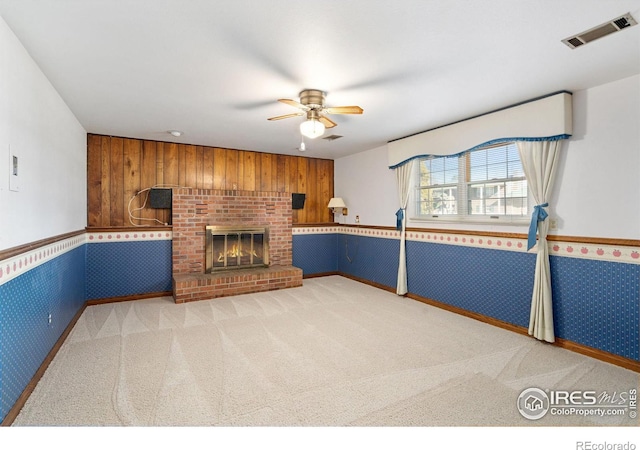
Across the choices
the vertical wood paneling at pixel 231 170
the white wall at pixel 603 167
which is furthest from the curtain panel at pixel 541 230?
the vertical wood paneling at pixel 231 170

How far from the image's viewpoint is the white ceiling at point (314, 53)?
174 cm

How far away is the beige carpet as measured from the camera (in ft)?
6.39

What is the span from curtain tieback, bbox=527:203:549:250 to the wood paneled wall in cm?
389

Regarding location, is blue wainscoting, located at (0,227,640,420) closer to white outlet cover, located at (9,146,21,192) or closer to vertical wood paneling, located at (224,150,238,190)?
white outlet cover, located at (9,146,21,192)

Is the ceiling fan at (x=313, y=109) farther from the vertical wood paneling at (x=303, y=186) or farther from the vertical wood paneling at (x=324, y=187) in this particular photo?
the vertical wood paneling at (x=324, y=187)

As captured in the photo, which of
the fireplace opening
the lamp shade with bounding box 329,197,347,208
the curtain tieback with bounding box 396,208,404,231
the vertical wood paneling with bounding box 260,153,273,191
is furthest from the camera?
the lamp shade with bounding box 329,197,347,208

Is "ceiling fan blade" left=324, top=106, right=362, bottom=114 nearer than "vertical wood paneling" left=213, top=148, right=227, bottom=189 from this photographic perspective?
Yes

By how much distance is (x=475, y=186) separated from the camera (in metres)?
3.84

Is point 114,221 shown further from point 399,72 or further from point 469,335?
point 469,335

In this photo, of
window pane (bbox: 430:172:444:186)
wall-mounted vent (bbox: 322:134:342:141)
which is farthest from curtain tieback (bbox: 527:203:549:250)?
wall-mounted vent (bbox: 322:134:342:141)

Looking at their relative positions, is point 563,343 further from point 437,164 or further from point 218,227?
point 218,227

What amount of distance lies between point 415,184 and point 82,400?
433 centimetres

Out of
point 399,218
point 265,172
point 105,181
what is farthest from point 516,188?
point 105,181
